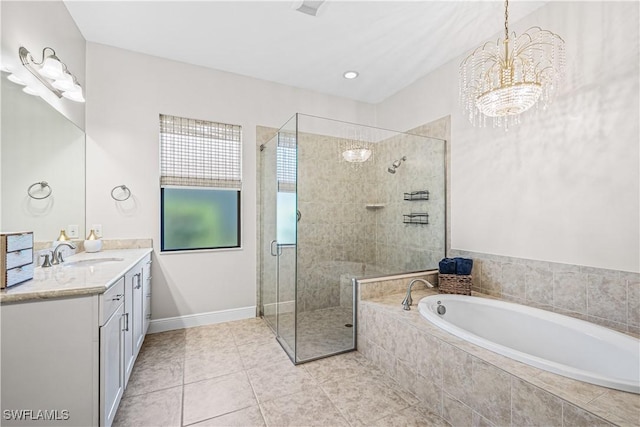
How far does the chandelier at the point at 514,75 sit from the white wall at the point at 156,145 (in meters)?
2.13

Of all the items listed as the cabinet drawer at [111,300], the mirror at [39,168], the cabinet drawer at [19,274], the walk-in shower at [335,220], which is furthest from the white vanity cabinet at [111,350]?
the walk-in shower at [335,220]

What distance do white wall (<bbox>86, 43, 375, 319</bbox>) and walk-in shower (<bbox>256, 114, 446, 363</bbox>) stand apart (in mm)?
274

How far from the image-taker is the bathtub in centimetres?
141

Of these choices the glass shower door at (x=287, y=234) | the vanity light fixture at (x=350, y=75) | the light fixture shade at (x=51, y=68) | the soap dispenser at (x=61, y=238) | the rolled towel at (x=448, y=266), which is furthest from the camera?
the vanity light fixture at (x=350, y=75)

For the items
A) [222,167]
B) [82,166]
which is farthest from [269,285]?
[82,166]

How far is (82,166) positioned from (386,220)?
9.84ft

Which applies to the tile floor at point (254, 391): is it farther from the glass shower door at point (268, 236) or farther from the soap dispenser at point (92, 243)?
the soap dispenser at point (92, 243)

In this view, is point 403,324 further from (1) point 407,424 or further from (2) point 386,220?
(2) point 386,220

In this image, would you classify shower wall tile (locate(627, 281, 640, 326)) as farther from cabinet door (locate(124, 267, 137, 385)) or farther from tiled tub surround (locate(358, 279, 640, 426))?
cabinet door (locate(124, 267, 137, 385))

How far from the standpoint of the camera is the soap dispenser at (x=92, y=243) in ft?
8.20

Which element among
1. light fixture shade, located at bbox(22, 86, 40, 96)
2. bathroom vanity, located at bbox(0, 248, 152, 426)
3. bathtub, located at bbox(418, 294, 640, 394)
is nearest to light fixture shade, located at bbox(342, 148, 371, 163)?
bathtub, located at bbox(418, 294, 640, 394)

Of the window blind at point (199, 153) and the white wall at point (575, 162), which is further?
the window blind at point (199, 153)

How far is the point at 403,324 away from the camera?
2012mm

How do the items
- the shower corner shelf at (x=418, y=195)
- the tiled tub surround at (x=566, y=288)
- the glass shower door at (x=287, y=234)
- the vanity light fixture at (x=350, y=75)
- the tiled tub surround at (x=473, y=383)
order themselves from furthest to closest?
the vanity light fixture at (x=350, y=75), the shower corner shelf at (x=418, y=195), the glass shower door at (x=287, y=234), the tiled tub surround at (x=566, y=288), the tiled tub surround at (x=473, y=383)
